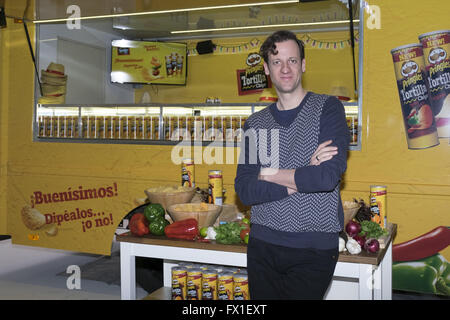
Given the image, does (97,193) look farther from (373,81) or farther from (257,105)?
(373,81)

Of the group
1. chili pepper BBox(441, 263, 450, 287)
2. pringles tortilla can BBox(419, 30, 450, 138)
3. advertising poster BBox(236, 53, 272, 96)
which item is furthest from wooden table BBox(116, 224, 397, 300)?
advertising poster BBox(236, 53, 272, 96)

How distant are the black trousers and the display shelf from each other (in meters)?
2.27

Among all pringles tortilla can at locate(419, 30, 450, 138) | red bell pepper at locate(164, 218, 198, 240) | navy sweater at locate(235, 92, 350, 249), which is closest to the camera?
navy sweater at locate(235, 92, 350, 249)

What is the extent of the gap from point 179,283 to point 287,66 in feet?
5.15

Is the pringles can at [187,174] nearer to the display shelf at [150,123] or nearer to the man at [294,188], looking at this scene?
the display shelf at [150,123]

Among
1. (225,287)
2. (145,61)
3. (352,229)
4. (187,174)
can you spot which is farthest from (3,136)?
(352,229)

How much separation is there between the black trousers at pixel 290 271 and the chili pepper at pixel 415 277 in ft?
7.33

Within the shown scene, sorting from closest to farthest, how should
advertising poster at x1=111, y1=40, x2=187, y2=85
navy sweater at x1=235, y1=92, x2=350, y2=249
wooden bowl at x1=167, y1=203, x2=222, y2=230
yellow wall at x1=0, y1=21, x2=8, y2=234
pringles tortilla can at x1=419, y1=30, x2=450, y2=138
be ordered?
navy sweater at x1=235, y1=92, x2=350, y2=249
wooden bowl at x1=167, y1=203, x2=222, y2=230
pringles tortilla can at x1=419, y1=30, x2=450, y2=138
yellow wall at x1=0, y1=21, x2=8, y2=234
advertising poster at x1=111, y1=40, x2=187, y2=85

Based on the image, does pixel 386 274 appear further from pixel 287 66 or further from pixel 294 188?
pixel 287 66

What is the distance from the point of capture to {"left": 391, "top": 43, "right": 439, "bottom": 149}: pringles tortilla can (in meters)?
3.67

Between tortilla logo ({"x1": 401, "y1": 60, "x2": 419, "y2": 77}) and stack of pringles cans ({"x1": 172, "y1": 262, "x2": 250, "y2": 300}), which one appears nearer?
stack of pringles cans ({"x1": 172, "y1": 262, "x2": 250, "y2": 300})

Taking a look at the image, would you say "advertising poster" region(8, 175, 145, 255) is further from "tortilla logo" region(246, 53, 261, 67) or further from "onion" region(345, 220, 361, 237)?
"tortilla logo" region(246, 53, 261, 67)

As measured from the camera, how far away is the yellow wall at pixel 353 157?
3688 mm

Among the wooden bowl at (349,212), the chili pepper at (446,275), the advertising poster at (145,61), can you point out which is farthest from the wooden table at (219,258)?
the advertising poster at (145,61)
